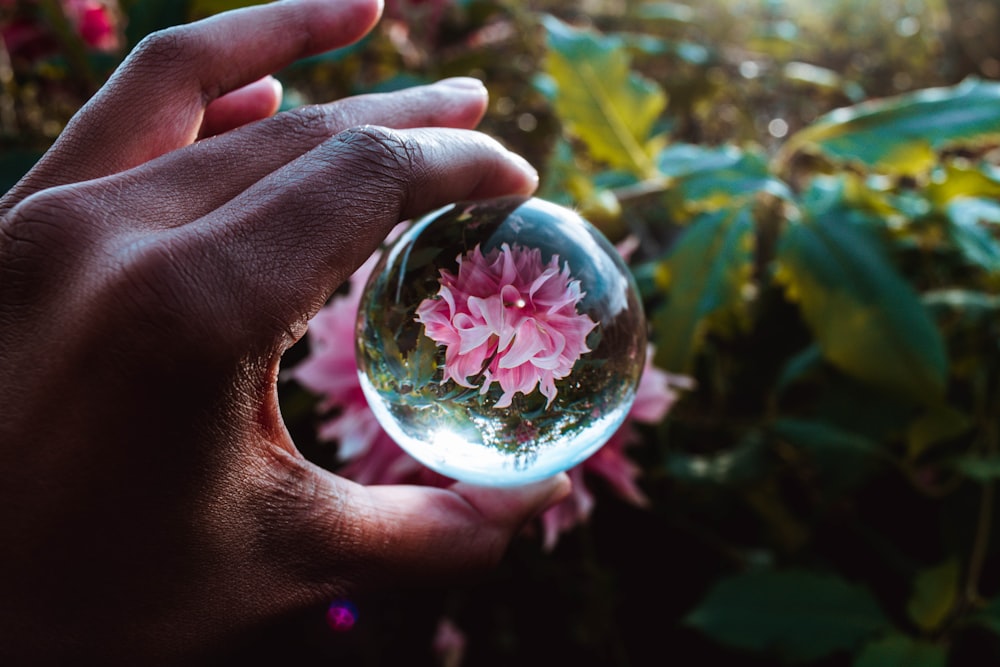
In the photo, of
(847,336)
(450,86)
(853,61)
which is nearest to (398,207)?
(450,86)

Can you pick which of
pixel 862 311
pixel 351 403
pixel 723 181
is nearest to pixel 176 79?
pixel 351 403

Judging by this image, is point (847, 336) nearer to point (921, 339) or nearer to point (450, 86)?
point (921, 339)

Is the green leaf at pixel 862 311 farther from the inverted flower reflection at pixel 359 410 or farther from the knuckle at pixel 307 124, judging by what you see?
the knuckle at pixel 307 124

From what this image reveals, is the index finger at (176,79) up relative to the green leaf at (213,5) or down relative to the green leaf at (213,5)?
up

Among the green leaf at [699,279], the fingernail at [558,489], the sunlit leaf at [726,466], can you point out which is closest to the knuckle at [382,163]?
the fingernail at [558,489]

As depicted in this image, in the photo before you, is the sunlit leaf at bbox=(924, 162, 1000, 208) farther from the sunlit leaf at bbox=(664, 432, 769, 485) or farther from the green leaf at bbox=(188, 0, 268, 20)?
the green leaf at bbox=(188, 0, 268, 20)

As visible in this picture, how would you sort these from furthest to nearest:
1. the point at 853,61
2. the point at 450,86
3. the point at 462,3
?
the point at 853,61 < the point at 462,3 < the point at 450,86

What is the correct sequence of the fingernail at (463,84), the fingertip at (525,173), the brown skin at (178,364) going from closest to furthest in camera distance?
the brown skin at (178,364) < the fingertip at (525,173) < the fingernail at (463,84)
